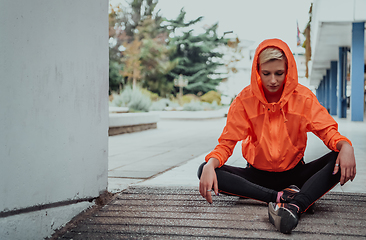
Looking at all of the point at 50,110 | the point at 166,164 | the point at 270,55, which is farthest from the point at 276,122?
the point at 166,164

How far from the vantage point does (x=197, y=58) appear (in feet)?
115

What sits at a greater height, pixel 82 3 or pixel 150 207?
pixel 82 3

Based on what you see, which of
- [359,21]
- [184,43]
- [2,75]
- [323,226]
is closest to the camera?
[2,75]

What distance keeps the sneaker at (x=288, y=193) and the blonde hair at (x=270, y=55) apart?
0.90m

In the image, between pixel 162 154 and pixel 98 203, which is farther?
pixel 162 154

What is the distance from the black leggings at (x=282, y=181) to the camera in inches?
87.1

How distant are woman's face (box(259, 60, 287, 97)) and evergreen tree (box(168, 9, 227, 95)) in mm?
32063

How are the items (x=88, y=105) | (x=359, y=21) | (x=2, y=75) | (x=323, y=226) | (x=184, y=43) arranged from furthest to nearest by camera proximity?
1. (x=184, y=43)
2. (x=359, y=21)
3. (x=88, y=105)
4. (x=323, y=226)
5. (x=2, y=75)

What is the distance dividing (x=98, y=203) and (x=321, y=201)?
172 centimetres

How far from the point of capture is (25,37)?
6.72 ft

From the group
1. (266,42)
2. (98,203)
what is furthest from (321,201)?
(98,203)

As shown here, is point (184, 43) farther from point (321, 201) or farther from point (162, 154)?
point (321, 201)

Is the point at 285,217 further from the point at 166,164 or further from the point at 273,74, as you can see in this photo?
the point at 166,164

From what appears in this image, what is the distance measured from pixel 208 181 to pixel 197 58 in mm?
33674
